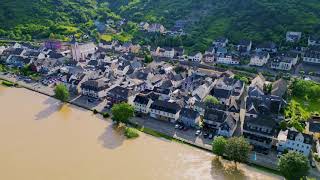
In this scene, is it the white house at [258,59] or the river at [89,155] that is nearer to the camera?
the river at [89,155]

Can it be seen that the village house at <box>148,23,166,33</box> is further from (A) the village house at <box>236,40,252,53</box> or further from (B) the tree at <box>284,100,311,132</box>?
(B) the tree at <box>284,100,311,132</box>

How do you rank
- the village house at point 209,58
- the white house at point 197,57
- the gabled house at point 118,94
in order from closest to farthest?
1. the gabled house at point 118,94
2. the village house at point 209,58
3. the white house at point 197,57

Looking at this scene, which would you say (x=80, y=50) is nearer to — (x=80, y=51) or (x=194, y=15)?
(x=80, y=51)

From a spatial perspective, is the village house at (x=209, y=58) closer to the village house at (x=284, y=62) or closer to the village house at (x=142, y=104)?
the village house at (x=284, y=62)

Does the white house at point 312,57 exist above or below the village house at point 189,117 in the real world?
above

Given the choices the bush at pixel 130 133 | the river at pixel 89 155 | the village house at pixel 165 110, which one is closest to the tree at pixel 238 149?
the river at pixel 89 155

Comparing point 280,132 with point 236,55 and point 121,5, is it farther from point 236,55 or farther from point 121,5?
point 121,5

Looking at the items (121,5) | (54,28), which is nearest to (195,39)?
(54,28)
